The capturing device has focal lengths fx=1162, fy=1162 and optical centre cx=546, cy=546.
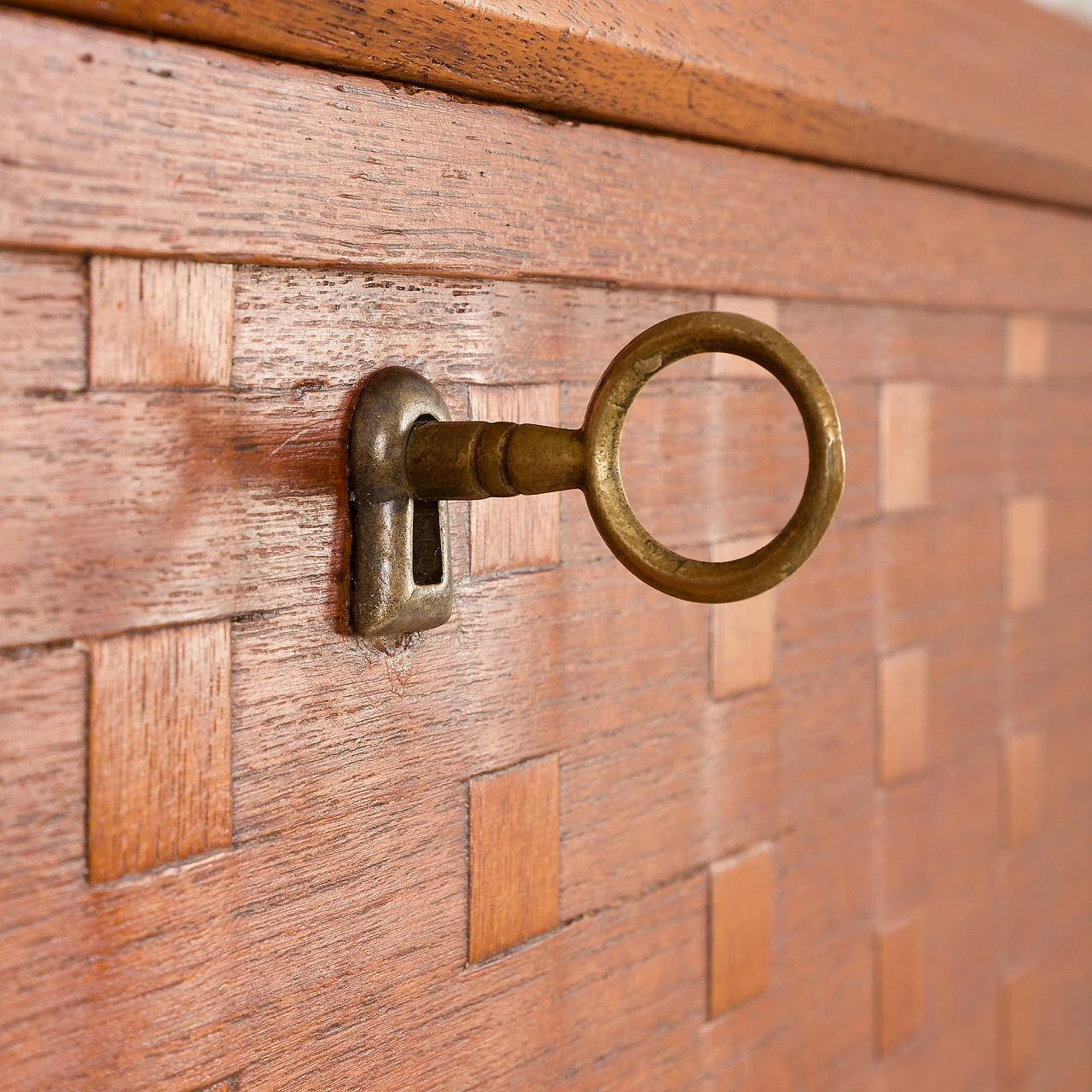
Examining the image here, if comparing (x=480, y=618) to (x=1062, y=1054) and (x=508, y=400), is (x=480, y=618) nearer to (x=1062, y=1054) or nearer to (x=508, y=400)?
(x=508, y=400)

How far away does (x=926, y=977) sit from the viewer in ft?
2.08

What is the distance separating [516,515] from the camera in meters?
0.40

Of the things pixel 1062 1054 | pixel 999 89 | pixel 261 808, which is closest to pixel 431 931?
pixel 261 808

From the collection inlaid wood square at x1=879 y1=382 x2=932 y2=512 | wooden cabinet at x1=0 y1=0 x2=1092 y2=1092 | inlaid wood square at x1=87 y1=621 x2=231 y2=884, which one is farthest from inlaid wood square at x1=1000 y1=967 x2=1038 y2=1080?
inlaid wood square at x1=87 y1=621 x2=231 y2=884

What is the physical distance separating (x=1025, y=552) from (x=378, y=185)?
500mm

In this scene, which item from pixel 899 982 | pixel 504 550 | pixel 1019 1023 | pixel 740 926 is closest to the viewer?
pixel 504 550

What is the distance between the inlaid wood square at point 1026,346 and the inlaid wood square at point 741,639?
0.86ft

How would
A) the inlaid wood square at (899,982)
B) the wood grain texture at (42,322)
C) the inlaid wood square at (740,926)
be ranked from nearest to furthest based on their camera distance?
1. the wood grain texture at (42,322)
2. the inlaid wood square at (740,926)
3. the inlaid wood square at (899,982)

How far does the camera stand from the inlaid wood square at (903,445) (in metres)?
0.57

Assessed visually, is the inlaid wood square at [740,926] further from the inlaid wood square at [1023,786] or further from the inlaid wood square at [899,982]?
the inlaid wood square at [1023,786]

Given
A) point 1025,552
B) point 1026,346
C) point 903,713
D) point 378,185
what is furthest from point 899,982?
point 378,185

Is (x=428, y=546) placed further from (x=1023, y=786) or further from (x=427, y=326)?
(x=1023, y=786)

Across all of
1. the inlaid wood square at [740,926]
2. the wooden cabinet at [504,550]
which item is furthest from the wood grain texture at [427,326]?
the inlaid wood square at [740,926]

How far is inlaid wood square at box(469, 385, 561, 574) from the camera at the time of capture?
1.27 feet
